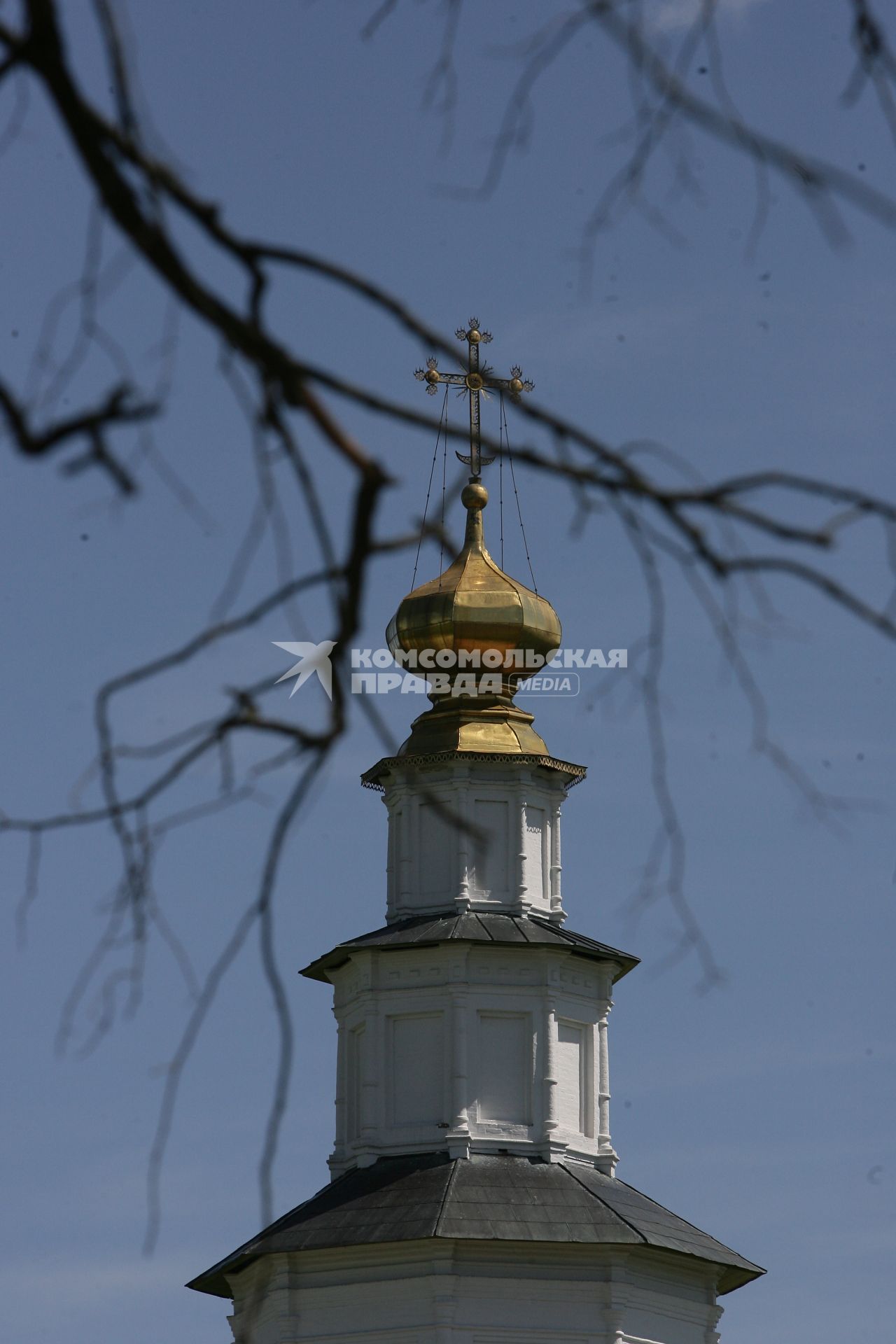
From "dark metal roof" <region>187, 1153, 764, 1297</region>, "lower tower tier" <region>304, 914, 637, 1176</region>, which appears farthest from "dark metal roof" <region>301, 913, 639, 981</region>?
"dark metal roof" <region>187, 1153, 764, 1297</region>

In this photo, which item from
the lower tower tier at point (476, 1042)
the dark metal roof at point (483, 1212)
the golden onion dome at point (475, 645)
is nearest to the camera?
the dark metal roof at point (483, 1212)

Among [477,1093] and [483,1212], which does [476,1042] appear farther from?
[483,1212]

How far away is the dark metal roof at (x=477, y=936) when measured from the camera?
84.7 feet

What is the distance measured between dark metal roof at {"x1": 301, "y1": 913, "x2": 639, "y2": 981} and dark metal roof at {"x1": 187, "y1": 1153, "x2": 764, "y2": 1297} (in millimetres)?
2053

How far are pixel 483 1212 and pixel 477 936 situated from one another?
3.10 m

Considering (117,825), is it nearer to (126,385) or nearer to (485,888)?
(126,385)

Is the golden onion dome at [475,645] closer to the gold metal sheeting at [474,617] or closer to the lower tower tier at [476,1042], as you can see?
the gold metal sheeting at [474,617]

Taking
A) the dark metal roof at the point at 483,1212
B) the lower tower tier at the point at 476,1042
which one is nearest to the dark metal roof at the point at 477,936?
the lower tower tier at the point at 476,1042

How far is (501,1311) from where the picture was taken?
23.6m

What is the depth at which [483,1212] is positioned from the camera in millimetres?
23750

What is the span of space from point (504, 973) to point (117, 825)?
2168 cm

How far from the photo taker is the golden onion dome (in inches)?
1062

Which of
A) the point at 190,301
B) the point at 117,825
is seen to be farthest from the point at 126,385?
the point at 117,825

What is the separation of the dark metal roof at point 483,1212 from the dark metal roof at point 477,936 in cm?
205
